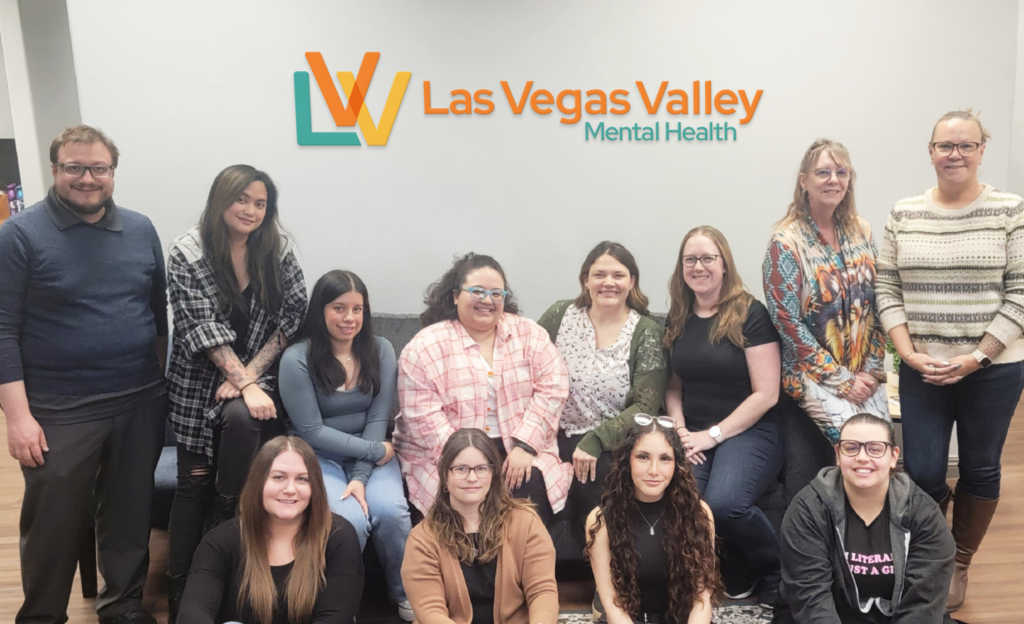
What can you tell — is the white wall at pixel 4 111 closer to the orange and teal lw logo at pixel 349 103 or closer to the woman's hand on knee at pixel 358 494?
the orange and teal lw logo at pixel 349 103

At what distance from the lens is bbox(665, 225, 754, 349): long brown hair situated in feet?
9.04

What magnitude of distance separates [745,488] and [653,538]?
1.64 ft

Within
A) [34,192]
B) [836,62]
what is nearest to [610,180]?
[836,62]

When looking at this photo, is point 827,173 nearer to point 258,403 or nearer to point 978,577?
point 978,577

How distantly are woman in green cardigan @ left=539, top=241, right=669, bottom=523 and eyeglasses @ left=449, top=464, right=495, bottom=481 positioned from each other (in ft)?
1.89

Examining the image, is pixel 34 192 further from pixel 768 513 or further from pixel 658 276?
pixel 768 513

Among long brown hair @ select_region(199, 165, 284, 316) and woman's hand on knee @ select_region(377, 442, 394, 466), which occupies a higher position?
long brown hair @ select_region(199, 165, 284, 316)

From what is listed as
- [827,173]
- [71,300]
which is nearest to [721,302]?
[827,173]

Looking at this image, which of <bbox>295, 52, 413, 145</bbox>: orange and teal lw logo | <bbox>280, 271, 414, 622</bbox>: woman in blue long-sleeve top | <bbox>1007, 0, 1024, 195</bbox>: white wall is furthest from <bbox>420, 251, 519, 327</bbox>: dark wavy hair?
<bbox>1007, 0, 1024, 195</bbox>: white wall

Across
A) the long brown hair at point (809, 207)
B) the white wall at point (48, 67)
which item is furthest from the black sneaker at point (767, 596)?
the white wall at point (48, 67)

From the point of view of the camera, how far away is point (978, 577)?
2895mm

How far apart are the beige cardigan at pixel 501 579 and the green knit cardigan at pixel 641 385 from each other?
0.57 metres

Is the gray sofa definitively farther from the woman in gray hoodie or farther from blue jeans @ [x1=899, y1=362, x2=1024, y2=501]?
the woman in gray hoodie

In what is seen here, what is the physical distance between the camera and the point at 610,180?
3.69 m
